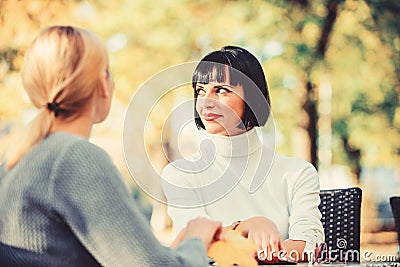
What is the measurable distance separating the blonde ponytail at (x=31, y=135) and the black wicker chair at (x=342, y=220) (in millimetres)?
1374

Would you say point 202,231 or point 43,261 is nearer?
point 43,261

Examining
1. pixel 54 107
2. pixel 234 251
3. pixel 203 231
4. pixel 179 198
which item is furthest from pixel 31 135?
pixel 179 198

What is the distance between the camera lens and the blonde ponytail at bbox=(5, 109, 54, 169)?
1206mm

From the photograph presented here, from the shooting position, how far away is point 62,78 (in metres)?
1.19

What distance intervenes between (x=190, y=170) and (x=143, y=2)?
659cm

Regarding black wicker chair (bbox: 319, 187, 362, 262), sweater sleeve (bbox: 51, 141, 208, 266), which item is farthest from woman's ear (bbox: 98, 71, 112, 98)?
black wicker chair (bbox: 319, 187, 362, 262)

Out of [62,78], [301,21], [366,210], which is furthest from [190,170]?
[366,210]

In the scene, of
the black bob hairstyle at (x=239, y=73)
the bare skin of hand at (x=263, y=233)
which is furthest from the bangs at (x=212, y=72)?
the bare skin of hand at (x=263, y=233)

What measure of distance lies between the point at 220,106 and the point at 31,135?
84 centimetres

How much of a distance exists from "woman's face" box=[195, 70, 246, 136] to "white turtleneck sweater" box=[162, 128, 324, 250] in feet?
0.10

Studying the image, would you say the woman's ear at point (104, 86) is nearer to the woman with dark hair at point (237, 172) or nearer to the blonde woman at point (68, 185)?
the blonde woman at point (68, 185)

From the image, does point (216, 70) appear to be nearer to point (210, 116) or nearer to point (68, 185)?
point (210, 116)

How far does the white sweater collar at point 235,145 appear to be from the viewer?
6.64 ft

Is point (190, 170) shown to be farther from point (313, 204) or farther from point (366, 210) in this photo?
point (366, 210)
